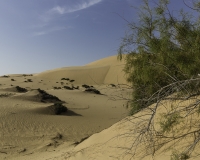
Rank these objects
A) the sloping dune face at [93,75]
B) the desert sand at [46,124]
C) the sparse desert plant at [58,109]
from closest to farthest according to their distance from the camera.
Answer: the desert sand at [46,124]
the sparse desert plant at [58,109]
the sloping dune face at [93,75]

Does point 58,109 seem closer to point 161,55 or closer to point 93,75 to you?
point 161,55

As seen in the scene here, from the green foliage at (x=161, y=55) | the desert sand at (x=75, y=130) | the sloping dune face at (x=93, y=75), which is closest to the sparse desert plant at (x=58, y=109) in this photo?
the desert sand at (x=75, y=130)

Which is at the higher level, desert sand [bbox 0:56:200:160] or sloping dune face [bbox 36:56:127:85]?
sloping dune face [bbox 36:56:127:85]

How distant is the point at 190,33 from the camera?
25.1ft

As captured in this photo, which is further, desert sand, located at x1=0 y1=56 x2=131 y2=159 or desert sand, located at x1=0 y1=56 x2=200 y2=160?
desert sand, located at x1=0 y1=56 x2=131 y2=159

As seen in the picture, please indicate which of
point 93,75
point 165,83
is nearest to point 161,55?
point 165,83

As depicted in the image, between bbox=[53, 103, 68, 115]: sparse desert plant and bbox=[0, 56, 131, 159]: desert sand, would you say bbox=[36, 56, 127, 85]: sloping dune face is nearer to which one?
bbox=[0, 56, 131, 159]: desert sand

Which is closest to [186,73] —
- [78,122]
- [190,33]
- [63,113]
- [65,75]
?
[190,33]

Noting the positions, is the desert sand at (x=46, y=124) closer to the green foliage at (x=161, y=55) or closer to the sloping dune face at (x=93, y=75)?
the green foliage at (x=161, y=55)

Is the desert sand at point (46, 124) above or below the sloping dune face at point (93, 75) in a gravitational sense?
below

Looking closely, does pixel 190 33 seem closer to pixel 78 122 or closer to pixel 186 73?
pixel 186 73

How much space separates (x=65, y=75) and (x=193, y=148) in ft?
143

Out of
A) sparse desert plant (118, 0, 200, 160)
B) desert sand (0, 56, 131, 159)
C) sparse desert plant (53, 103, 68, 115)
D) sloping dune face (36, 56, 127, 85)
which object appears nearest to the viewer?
sparse desert plant (118, 0, 200, 160)

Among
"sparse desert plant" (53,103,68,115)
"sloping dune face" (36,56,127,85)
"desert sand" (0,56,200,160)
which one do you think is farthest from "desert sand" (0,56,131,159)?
"sloping dune face" (36,56,127,85)
